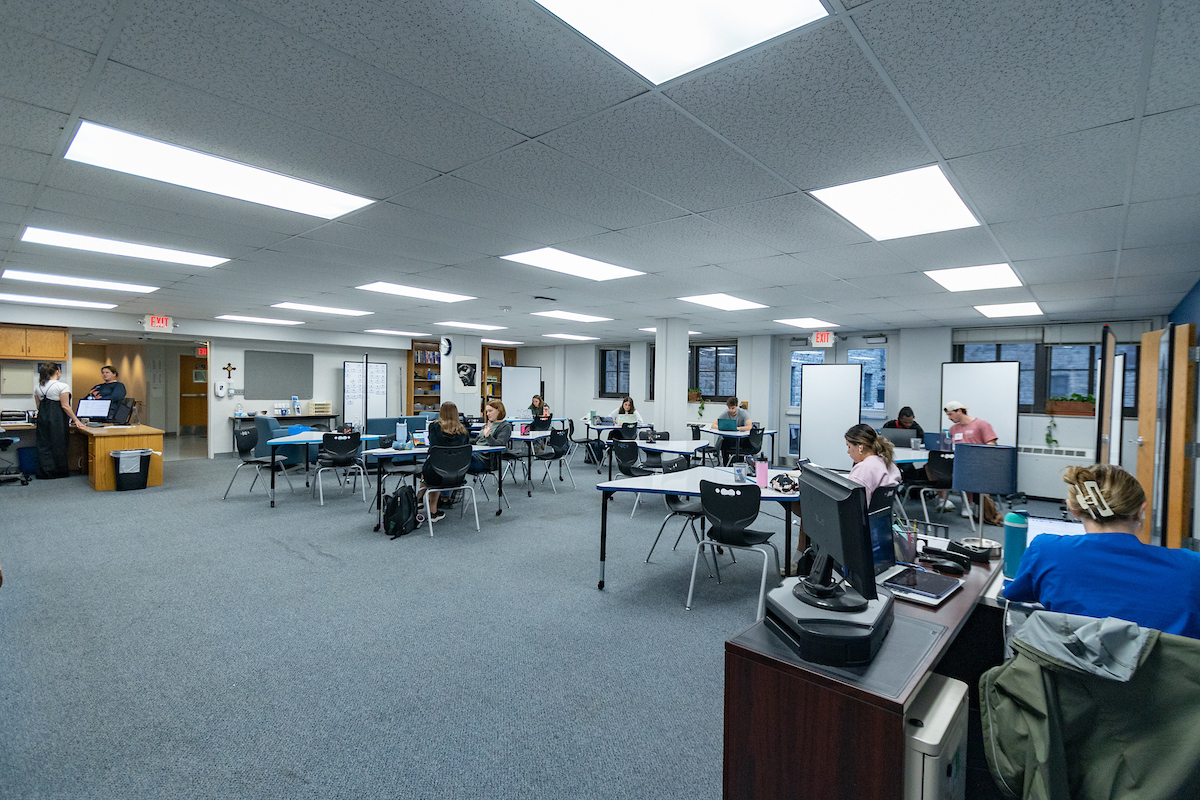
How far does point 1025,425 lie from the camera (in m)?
8.22

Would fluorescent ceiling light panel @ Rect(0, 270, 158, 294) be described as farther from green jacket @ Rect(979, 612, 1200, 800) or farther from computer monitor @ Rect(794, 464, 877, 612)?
green jacket @ Rect(979, 612, 1200, 800)

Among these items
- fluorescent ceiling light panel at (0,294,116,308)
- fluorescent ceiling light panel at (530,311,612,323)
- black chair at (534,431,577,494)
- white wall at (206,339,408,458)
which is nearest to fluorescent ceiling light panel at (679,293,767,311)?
fluorescent ceiling light panel at (530,311,612,323)

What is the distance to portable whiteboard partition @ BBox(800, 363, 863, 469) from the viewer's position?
949 cm

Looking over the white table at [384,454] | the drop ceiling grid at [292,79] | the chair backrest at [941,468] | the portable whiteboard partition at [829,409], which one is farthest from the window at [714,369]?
the drop ceiling grid at [292,79]

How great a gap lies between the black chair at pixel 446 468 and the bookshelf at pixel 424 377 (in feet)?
26.1

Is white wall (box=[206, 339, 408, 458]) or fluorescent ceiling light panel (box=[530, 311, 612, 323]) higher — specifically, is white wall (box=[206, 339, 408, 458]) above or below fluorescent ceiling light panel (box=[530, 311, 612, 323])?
below

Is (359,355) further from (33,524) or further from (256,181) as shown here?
(256,181)

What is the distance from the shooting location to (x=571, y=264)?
16.5 ft

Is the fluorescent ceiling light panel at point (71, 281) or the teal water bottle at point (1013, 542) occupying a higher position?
the fluorescent ceiling light panel at point (71, 281)

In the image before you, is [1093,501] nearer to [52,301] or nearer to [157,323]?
[52,301]

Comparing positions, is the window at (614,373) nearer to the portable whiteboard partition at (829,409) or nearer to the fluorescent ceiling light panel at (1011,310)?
the portable whiteboard partition at (829,409)

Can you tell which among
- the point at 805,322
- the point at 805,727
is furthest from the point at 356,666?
the point at 805,322

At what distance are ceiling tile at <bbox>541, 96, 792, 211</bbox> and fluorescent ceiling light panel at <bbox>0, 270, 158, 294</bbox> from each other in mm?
6539

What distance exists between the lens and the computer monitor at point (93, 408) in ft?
28.0
